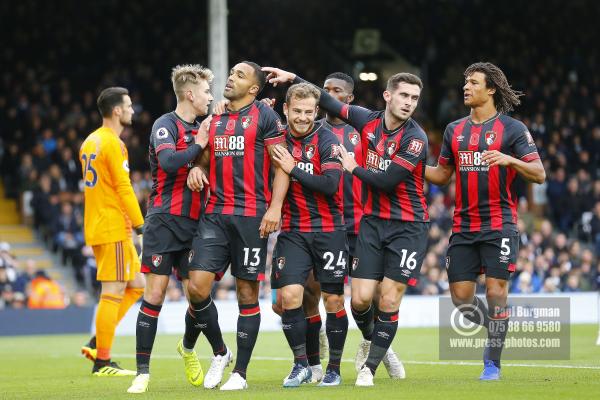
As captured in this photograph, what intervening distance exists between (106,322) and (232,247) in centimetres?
218

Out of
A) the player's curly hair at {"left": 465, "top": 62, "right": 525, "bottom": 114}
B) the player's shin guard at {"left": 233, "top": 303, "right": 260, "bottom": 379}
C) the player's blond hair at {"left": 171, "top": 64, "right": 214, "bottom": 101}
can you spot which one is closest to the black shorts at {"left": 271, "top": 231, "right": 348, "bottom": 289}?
the player's shin guard at {"left": 233, "top": 303, "right": 260, "bottom": 379}

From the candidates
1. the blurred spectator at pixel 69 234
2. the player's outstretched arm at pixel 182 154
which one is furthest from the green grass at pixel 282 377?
the blurred spectator at pixel 69 234

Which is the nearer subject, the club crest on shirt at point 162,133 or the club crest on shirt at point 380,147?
the club crest on shirt at point 162,133

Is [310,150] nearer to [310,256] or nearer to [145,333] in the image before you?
[310,256]

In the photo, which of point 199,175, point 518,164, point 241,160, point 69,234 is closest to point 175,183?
point 199,175

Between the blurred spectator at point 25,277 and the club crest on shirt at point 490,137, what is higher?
the club crest on shirt at point 490,137

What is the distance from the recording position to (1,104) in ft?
79.5

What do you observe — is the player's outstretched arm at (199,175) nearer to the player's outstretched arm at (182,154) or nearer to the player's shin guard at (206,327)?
the player's outstretched arm at (182,154)

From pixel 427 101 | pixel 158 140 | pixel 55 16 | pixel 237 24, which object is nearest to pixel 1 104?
pixel 55 16

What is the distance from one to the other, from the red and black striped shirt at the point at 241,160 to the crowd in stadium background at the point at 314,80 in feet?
36.4

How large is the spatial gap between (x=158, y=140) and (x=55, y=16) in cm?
1903

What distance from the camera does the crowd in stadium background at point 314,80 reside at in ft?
73.0

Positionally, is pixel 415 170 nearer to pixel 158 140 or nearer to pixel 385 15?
pixel 158 140

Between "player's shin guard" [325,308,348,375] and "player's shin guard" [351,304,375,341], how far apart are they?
0.85 feet
